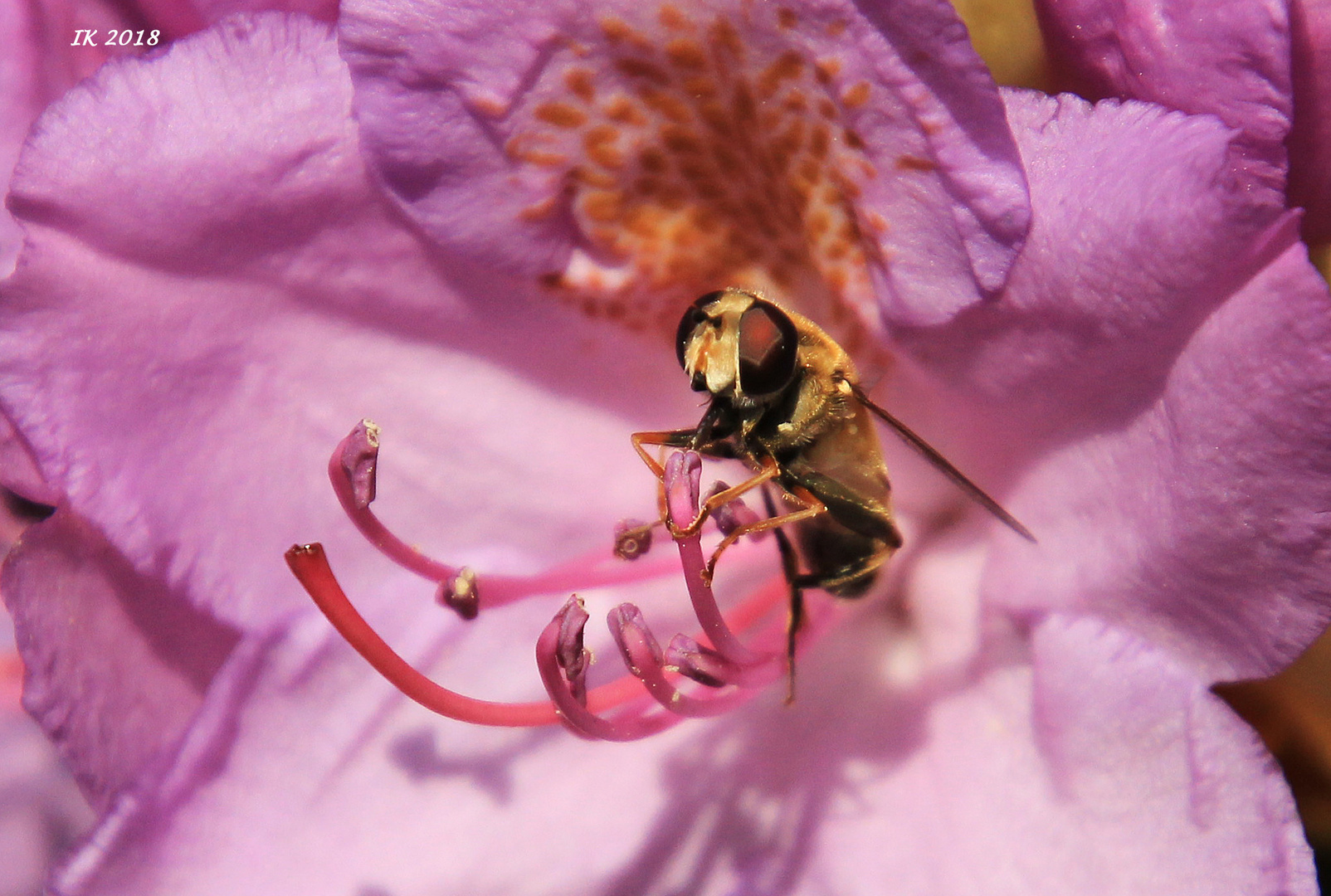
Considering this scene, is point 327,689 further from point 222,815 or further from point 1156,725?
point 1156,725

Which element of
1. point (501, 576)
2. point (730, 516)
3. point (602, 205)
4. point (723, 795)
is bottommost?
point (723, 795)

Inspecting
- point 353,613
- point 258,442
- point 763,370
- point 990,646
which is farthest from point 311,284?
point 990,646

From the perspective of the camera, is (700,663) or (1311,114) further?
(700,663)

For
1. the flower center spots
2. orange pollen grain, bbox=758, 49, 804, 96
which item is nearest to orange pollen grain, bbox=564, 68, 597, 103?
the flower center spots

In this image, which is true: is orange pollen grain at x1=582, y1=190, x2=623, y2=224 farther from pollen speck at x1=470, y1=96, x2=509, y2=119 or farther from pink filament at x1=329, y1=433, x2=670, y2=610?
pink filament at x1=329, y1=433, x2=670, y2=610

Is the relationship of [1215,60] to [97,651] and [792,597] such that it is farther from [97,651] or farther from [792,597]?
[97,651]

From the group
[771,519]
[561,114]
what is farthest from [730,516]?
[561,114]
